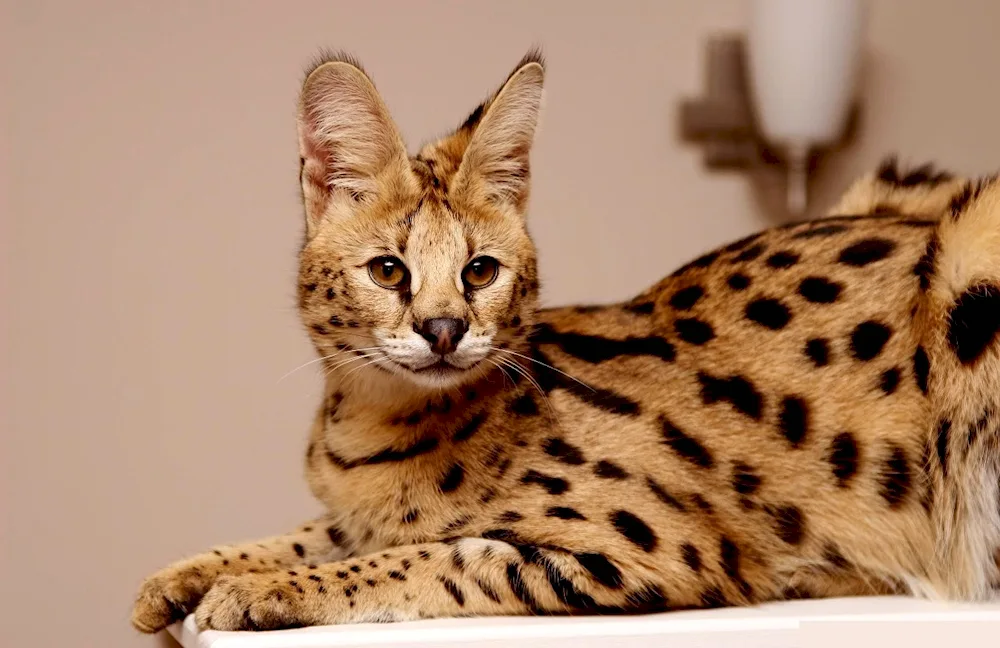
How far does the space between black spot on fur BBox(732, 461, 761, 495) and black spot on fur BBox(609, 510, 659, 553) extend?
136 millimetres

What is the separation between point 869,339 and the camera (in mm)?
1323

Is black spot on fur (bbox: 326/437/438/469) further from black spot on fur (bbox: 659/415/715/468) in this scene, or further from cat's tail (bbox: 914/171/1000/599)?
cat's tail (bbox: 914/171/1000/599)

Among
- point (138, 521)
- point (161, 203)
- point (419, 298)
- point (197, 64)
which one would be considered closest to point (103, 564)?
point (138, 521)

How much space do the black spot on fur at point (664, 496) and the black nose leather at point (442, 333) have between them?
0.26 meters

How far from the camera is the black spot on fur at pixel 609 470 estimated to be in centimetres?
124

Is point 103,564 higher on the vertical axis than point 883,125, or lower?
lower

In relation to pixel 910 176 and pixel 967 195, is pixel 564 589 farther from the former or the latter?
pixel 910 176

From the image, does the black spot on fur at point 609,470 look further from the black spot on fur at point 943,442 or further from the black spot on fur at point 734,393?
the black spot on fur at point 943,442

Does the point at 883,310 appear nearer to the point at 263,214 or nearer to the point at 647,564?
the point at 647,564

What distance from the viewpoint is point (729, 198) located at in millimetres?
2236

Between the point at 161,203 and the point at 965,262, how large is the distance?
1.25 m

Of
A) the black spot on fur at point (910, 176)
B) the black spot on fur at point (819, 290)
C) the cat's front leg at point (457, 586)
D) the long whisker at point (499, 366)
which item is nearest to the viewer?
the cat's front leg at point (457, 586)

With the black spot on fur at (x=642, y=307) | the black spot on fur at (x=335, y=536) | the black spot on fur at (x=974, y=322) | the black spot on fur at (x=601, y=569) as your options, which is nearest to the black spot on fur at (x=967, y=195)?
the black spot on fur at (x=974, y=322)

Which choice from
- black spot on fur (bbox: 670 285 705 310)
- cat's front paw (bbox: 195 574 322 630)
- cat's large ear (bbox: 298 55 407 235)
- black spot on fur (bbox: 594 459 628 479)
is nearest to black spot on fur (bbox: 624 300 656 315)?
black spot on fur (bbox: 670 285 705 310)
